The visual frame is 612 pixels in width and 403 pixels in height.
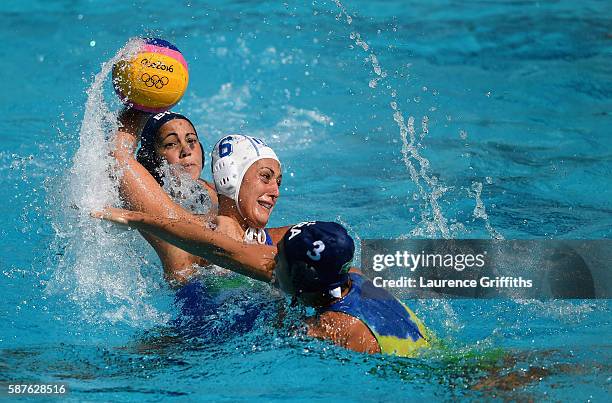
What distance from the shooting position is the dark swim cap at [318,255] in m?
3.47

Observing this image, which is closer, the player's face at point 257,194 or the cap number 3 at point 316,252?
the cap number 3 at point 316,252

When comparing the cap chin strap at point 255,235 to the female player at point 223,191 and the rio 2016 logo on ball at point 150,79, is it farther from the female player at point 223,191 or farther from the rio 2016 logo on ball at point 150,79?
the rio 2016 logo on ball at point 150,79

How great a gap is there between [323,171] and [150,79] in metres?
2.97

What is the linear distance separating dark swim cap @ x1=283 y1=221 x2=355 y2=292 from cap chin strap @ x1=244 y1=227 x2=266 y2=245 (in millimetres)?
818

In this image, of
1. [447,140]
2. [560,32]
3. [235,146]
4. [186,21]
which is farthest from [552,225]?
[186,21]

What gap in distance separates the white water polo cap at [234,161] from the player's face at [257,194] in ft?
0.08

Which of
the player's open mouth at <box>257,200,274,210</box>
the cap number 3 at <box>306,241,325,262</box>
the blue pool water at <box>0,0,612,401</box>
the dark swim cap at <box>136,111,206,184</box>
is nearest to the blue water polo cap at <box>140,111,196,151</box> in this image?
the dark swim cap at <box>136,111,206,184</box>

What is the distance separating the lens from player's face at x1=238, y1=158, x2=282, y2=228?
→ 172 inches

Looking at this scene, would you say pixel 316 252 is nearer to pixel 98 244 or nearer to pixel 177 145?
pixel 177 145

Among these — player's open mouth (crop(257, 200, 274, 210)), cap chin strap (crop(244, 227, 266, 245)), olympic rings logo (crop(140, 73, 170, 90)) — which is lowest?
cap chin strap (crop(244, 227, 266, 245))

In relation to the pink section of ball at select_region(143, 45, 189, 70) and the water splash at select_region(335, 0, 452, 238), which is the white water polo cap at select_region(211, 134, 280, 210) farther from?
the water splash at select_region(335, 0, 452, 238)

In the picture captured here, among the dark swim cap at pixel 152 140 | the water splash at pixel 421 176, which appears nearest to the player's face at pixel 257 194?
the dark swim cap at pixel 152 140

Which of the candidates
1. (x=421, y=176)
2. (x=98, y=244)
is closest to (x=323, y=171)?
(x=421, y=176)

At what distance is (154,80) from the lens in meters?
4.34
